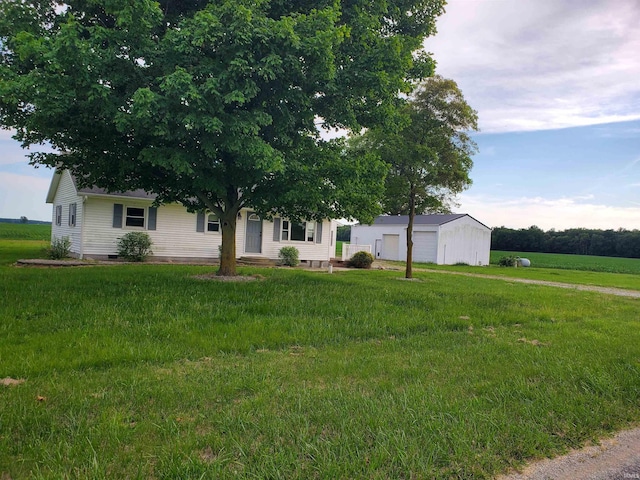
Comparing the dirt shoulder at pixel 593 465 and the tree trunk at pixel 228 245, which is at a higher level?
the tree trunk at pixel 228 245

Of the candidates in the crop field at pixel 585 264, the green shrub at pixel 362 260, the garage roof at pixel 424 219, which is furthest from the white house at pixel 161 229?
the crop field at pixel 585 264

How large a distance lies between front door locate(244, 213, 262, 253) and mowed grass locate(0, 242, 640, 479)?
12.3m

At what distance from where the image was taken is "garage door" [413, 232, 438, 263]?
29.4 meters

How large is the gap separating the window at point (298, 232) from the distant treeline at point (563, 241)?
45421mm

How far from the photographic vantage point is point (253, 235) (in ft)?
66.6

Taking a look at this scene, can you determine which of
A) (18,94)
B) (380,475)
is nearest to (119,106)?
(18,94)

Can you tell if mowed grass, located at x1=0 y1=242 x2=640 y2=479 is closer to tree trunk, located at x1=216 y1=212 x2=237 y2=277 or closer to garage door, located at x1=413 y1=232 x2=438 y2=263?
tree trunk, located at x1=216 y1=212 x2=237 y2=277

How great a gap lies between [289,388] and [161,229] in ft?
52.0

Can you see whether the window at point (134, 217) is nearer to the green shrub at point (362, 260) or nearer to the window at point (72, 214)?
the window at point (72, 214)

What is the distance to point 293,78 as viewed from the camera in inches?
315

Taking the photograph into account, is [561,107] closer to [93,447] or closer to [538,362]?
[538,362]

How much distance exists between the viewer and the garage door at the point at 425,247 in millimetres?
29359

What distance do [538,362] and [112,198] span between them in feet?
54.2

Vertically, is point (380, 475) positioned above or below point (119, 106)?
below
